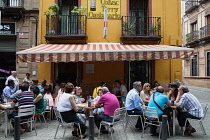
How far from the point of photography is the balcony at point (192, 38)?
22241mm

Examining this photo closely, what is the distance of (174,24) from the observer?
425 inches

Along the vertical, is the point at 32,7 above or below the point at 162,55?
above

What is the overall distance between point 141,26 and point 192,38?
1463 cm

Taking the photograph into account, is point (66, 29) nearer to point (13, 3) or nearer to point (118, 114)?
point (13, 3)

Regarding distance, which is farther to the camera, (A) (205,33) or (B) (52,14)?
(A) (205,33)

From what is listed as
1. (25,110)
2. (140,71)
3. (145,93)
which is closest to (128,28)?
(140,71)

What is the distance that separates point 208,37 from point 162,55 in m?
14.3

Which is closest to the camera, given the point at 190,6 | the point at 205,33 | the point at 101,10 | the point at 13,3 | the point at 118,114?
the point at 118,114

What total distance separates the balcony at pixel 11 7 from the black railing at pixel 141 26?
5355mm

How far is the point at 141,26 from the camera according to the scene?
1101 centimetres

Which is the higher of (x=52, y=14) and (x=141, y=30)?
(x=52, y=14)

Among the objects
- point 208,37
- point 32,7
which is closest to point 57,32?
point 32,7

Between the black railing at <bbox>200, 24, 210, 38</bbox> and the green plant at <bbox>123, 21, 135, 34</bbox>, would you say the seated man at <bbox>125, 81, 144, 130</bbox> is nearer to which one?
the green plant at <bbox>123, 21, 135, 34</bbox>

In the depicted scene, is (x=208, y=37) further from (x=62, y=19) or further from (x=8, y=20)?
(x=8, y=20)
